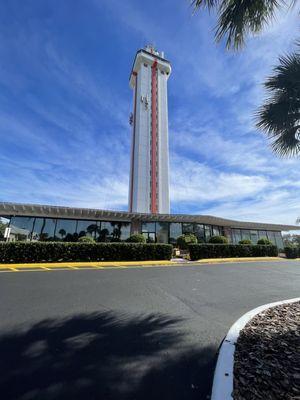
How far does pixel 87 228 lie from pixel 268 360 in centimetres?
1951

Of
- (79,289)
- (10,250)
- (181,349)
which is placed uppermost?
(10,250)

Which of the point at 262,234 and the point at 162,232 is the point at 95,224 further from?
the point at 262,234

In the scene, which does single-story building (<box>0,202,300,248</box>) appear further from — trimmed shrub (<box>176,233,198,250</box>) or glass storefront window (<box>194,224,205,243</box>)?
trimmed shrub (<box>176,233,198,250</box>)

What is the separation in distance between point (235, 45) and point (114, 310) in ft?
19.7

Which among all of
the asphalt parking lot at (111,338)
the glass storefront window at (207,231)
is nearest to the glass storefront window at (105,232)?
the glass storefront window at (207,231)

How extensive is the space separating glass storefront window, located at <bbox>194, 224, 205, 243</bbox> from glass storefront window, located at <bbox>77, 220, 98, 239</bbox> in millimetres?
10692

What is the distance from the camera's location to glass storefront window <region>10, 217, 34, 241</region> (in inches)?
743

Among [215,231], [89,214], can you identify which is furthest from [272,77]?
[215,231]

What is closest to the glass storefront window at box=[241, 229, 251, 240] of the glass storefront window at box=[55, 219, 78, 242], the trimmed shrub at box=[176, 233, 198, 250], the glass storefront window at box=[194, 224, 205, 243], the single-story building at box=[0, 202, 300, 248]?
the single-story building at box=[0, 202, 300, 248]

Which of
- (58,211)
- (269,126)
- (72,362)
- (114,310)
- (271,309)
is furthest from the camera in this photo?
(58,211)

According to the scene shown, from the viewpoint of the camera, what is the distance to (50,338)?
314cm

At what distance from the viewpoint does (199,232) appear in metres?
24.6

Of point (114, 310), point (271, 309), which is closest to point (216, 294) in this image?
point (271, 309)

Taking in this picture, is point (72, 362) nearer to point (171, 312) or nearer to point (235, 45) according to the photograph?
point (171, 312)
